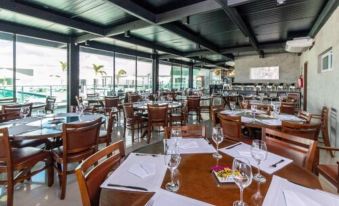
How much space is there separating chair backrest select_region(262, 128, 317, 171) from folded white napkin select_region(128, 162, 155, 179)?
1155mm

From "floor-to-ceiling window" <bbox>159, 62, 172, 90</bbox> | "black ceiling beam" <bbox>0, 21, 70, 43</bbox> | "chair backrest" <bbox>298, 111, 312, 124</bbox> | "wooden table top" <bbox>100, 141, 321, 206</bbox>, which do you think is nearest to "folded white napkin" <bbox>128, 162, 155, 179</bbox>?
"wooden table top" <bbox>100, 141, 321, 206</bbox>

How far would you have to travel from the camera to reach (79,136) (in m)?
2.42

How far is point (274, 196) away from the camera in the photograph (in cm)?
99

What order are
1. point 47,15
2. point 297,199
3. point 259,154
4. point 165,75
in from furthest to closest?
point 165,75 → point 47,15 → point 259,154 → point 297,199

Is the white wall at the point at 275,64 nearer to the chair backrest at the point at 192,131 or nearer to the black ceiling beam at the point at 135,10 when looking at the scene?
the black ceiling beam at the point at 135,10

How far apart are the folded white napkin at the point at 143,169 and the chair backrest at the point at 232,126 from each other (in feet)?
5.13

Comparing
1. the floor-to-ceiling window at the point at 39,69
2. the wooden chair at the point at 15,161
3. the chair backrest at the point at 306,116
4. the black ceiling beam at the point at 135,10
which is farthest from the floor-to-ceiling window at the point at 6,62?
the chair backrest at the point at 306,116

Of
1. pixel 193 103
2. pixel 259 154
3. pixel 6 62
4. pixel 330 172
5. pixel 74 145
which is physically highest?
pixel 6 62

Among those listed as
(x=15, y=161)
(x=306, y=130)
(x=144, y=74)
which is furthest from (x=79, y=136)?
(x=144, y=74)

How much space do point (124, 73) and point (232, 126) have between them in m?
8.52

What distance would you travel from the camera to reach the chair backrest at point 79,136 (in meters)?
2.31

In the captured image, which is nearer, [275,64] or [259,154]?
[259,154]

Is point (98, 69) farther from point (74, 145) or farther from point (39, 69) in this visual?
point (74, 145)

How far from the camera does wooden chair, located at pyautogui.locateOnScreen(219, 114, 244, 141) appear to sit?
2628 mm
